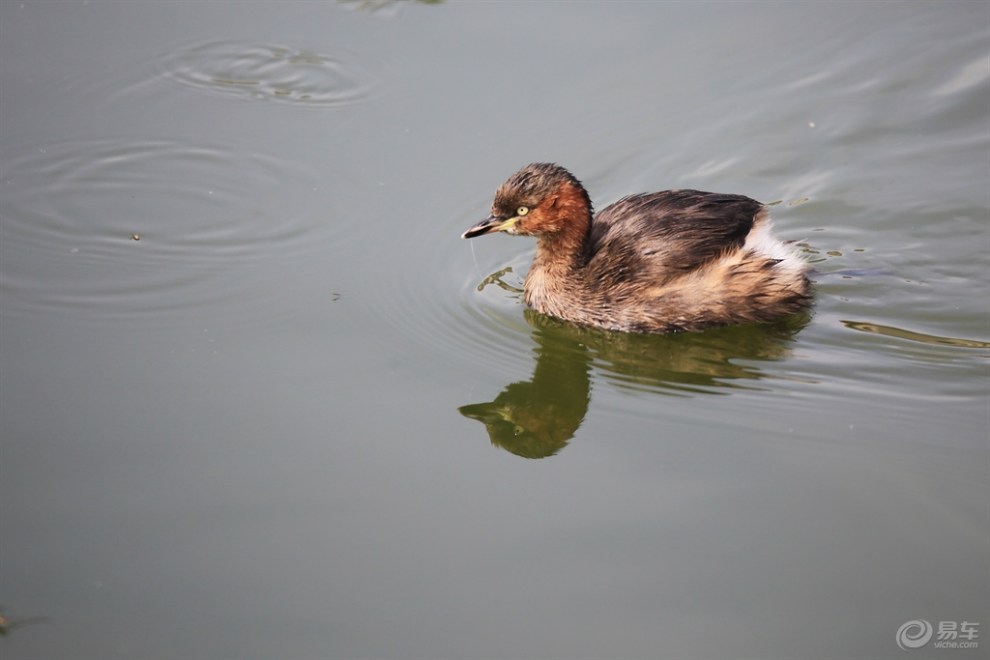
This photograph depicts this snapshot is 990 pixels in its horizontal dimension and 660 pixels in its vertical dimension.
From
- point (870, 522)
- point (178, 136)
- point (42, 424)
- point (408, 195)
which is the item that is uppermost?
Result: point (178, 136)

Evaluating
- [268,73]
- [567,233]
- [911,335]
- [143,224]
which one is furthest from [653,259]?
[268,73]

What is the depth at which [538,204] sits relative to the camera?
689 centimetres

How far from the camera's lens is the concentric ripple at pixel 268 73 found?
859 cm

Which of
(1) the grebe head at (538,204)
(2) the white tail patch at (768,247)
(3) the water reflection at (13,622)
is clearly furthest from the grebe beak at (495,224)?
(3) the water reflection at (13,622)

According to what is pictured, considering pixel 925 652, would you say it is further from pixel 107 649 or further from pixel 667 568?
pixel 107 649

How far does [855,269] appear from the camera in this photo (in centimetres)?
731

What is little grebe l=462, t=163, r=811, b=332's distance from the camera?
6770 millimetres

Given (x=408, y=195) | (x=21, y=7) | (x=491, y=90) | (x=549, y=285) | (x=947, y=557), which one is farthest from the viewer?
(x=21, y=7)

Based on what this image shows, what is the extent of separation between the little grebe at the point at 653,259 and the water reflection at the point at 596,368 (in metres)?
0.09

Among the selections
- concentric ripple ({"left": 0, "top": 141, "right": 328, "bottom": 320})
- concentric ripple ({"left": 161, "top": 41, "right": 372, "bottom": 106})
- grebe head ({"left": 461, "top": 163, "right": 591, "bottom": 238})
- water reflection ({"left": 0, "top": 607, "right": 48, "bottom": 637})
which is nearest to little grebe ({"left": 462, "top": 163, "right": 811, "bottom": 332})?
grebe head ({"left": 461, "top": 163, "right": 591, "bottom": 238})

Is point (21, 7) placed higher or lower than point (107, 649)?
higher

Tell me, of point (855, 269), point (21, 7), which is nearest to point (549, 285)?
point (855, 269)

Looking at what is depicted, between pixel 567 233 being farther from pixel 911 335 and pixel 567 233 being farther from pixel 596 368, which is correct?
pixel 911 335

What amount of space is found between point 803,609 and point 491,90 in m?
4.93
